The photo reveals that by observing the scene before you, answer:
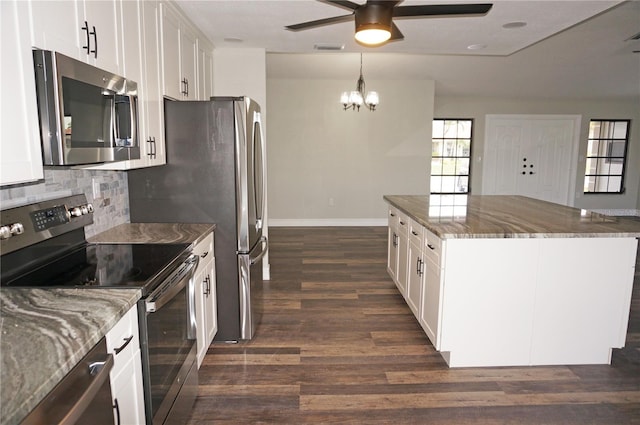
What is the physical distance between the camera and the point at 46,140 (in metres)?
1.43

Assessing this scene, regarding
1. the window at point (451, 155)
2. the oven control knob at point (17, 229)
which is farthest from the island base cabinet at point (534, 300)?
the window at point (451, 155)

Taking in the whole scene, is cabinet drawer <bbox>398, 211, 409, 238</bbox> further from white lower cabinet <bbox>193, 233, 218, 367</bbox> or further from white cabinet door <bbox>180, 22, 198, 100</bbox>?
white cabinet door <bbox>180, 22, 198, 100</bbox>

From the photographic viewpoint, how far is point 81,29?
169 cm

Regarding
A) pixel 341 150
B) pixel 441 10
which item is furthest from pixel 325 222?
pixel 441 10

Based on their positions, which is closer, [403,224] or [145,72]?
[145,72]

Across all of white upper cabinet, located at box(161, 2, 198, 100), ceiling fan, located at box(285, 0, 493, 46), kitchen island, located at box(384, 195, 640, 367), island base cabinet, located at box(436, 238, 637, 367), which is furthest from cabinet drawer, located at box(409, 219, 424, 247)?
white upper cabinet, located at box(161, 2, 198, 100)

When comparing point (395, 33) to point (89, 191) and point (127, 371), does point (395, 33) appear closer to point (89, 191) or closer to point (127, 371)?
point (89, 191)

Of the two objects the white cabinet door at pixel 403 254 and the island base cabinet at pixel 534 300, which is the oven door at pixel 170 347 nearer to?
the island base cabinet at pixel 534 300

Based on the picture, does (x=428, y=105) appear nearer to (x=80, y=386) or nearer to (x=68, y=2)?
(x=68, y=2)

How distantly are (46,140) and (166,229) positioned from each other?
4.18ft

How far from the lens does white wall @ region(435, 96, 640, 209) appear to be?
8.08 metres

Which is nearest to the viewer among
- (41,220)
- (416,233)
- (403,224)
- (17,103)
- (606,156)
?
(17,103)

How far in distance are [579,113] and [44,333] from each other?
962 centimetres

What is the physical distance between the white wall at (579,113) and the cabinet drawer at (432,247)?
572 cm
